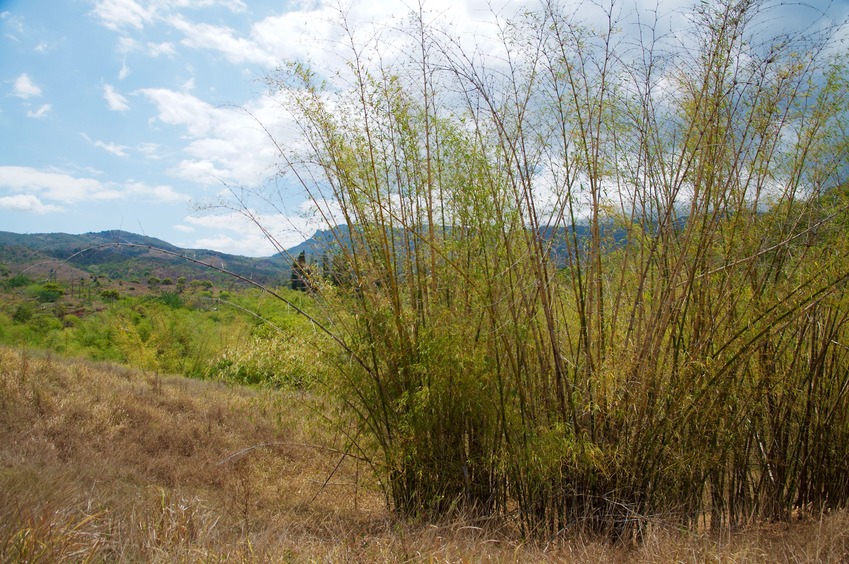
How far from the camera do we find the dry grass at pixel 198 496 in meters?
2.62

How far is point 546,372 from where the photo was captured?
3.87 m

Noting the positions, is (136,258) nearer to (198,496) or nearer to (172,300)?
(198,496)

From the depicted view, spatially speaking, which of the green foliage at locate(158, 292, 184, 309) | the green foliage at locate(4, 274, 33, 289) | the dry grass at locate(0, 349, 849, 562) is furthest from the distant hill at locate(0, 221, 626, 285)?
the green foliage at locate(158, 292, 184, 309)

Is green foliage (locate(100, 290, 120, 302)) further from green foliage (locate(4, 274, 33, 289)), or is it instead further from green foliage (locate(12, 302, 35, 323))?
green foliage (locate(4, 274, 33, 289))

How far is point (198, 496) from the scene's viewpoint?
15.7ft

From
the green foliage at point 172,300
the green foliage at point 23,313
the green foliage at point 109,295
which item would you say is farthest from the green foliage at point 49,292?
the green foliage at point 172,300

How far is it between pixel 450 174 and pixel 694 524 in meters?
2.72

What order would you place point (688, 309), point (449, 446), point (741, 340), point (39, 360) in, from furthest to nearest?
point (39, 360)
point (449, 446)
point (688, 309)
point (741, 340)

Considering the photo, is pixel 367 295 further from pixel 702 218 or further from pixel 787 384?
pixel 787 384

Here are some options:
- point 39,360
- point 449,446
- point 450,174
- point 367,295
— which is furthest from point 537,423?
point 39,360

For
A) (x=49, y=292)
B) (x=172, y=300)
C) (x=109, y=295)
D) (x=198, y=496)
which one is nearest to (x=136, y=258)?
(x=198, y=496)

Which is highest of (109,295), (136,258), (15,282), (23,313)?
(136,258)

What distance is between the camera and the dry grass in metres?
2.62

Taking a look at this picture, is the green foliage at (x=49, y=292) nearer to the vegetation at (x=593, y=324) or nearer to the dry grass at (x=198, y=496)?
the dry grass at (x=198, y=496)
